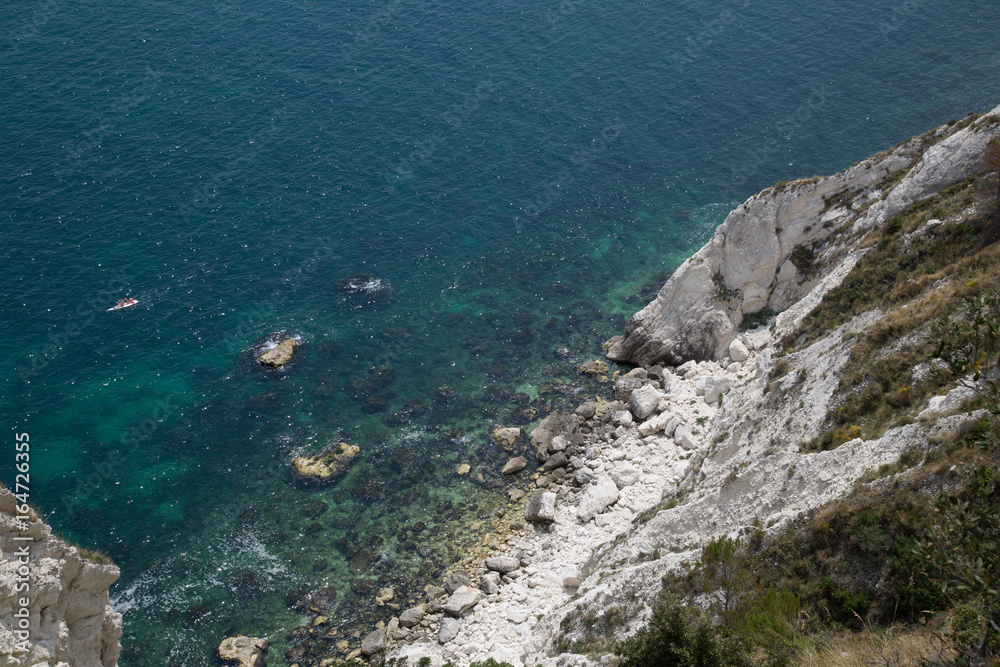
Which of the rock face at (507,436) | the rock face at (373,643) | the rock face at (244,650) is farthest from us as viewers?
the rock face at (507,436)

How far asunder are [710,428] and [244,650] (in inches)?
1228

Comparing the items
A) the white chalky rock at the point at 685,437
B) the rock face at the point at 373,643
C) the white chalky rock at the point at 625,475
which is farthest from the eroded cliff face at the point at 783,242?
the rock face at the point at 373,643

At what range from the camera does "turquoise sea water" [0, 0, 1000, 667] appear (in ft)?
165

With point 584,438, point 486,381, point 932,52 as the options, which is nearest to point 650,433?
point 584,438

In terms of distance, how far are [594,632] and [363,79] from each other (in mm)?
83784

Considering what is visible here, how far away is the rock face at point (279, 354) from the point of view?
61812mm

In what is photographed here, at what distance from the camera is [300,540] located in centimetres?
4878

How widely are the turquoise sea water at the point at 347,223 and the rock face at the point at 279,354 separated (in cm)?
98

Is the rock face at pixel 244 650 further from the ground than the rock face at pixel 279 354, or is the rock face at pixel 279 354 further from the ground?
the rock face at pixel 279 354

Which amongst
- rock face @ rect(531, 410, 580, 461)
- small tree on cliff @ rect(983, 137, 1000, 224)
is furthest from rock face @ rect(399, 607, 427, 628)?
small tree on cliff @ rect(983, 137, 1000, 224)

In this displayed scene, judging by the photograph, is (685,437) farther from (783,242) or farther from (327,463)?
(327,463)

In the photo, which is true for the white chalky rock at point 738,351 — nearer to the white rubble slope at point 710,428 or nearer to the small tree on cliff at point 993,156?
the white rubble slope at point 710,428

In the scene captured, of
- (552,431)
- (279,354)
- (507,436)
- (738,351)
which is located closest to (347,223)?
(279,354)

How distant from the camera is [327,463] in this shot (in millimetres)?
53688
